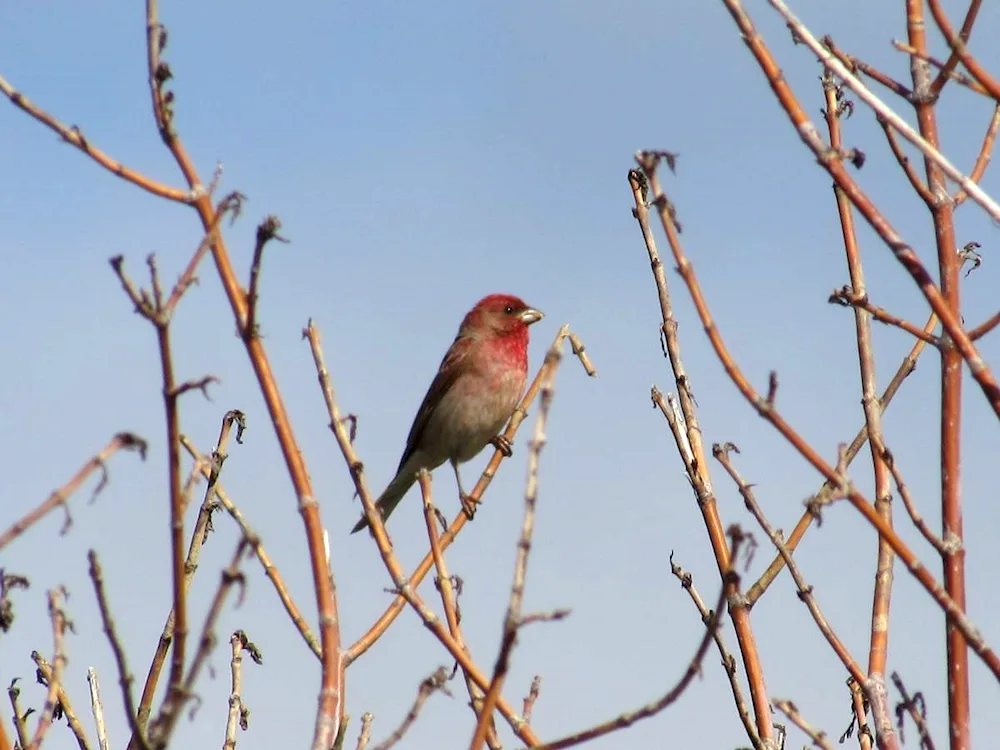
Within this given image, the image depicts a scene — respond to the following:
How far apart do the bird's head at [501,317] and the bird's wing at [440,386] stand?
0.16 metres

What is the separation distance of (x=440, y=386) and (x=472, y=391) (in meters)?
0.43

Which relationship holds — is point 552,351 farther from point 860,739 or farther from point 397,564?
point 860,739

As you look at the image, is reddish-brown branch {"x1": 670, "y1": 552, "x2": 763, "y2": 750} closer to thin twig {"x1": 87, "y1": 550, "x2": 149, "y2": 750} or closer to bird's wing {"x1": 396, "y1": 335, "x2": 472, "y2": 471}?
thin twig {"x1": 87, "y1": 550, "x2": 149, "y2": 750}

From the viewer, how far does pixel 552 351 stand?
2.75m

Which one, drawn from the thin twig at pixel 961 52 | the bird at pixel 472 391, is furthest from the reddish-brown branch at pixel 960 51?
the bird at pixel 472 391

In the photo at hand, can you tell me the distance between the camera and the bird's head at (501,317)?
35.2 feet

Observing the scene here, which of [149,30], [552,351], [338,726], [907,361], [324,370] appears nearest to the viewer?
[552,351]

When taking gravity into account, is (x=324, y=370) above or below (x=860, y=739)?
above

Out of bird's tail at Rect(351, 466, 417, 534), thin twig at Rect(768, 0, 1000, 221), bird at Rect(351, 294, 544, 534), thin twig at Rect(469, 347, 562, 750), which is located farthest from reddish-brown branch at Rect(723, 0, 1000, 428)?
bird's tail at Rect(351, 466, 417, 534)

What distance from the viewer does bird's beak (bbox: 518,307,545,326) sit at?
1075 centimetres

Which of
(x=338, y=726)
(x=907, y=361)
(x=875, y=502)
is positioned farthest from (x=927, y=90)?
(x=338, y=726)

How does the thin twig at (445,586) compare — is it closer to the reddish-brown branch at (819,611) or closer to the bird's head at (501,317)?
the reddish-brown branch at (819,611)

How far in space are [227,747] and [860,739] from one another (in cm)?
185

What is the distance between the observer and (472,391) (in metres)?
10.4
